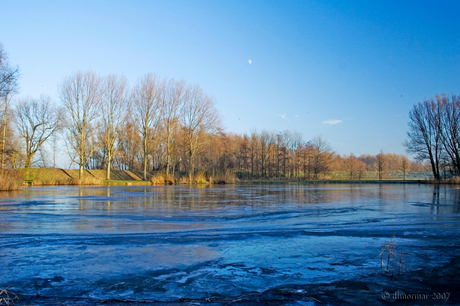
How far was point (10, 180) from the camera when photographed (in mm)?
22078

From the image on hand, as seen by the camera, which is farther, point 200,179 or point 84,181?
point 200,179

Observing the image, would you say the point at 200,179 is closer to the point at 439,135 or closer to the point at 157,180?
the point at 157,180

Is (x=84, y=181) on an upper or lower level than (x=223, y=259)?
lower

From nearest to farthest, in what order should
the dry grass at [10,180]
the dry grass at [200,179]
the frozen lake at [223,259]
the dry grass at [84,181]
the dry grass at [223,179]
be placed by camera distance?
the frozen lake at [223,259]
the dry grass at [10,180]
the dry grass at [84,181]
the dry grass at [200,179]
the dry grass at [223,179]

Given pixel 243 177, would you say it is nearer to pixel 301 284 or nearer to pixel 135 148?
pixel 135 148

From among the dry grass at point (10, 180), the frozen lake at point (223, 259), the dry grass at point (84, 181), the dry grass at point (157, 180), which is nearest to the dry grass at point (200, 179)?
the dry grass at point (157, 180)

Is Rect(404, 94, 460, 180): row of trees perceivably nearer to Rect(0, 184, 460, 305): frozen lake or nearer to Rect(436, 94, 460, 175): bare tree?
Rect(436, 94, 460, 175): bare tree

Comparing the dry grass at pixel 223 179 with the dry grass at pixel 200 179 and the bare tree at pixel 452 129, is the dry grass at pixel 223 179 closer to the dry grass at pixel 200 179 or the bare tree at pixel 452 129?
the dry grass at pixel 200 179

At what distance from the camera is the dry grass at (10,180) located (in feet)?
71.1

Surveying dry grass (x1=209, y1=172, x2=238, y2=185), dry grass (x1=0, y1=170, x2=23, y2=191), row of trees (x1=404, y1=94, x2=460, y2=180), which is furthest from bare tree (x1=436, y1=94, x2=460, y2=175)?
dry grass (x1=0, y1=170, x2=23, y2=191)

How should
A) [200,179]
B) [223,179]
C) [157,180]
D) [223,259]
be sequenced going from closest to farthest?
[223,259] < [157,180] < [200,179] < [223,179]

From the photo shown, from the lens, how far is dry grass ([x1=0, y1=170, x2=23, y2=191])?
853 inches

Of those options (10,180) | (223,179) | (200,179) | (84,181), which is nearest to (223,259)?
(10,180)

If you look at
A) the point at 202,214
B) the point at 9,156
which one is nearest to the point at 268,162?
the point at 9,156
